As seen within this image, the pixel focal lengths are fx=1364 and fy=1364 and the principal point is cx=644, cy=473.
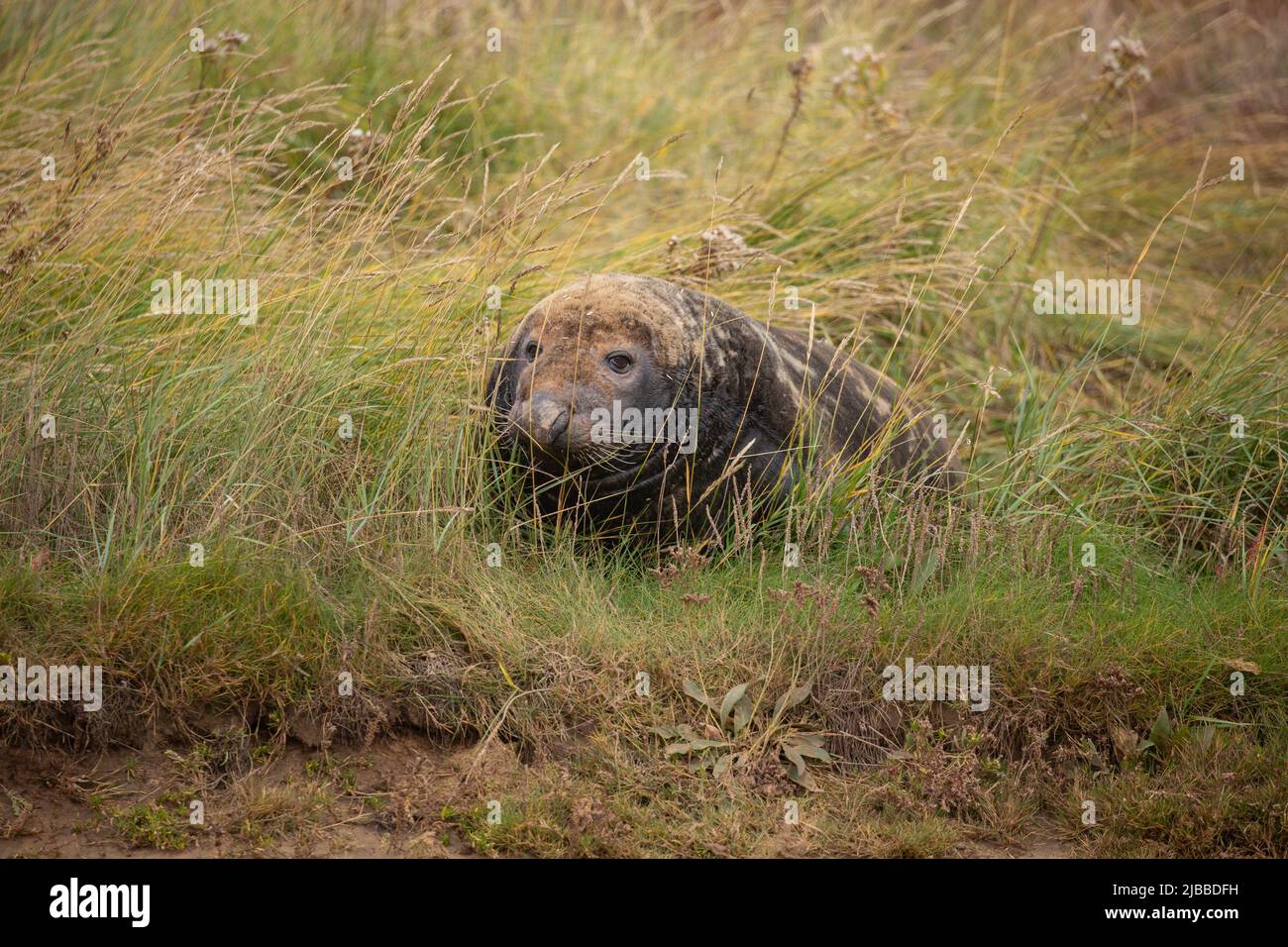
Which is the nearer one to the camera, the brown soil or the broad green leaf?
the brown soil

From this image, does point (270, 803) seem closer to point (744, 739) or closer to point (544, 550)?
point (544, 550)

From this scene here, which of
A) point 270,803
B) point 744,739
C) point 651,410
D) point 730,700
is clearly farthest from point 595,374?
point 270,803

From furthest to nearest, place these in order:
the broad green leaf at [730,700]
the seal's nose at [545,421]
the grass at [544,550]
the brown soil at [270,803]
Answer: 1. the seal's nose at [545,421]
2. the broad green leaf at [730,700]
3. the grass at [544,550]
4. the brown soil at [270,803]

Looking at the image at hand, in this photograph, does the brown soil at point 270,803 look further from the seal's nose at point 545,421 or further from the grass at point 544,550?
the seal's nose at point 545,421

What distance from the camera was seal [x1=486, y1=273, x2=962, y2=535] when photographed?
4.03 metres

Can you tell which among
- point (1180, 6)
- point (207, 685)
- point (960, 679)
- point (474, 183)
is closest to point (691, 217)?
point (474, 183)

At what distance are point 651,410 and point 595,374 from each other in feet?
0.65

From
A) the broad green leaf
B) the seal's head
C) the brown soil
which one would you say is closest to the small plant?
the broad green leaf

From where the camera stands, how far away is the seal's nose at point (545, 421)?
396cm

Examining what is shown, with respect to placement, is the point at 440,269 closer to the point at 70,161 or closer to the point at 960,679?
the point at 70,161

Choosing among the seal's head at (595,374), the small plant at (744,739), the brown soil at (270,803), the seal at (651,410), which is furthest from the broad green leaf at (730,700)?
the seal's head at (595,374)

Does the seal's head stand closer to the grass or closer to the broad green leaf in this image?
the grass

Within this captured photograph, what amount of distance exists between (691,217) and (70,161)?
8.48 ft

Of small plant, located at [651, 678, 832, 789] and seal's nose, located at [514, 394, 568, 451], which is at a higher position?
seal's nose, located at [514, 394, 568, 451]
